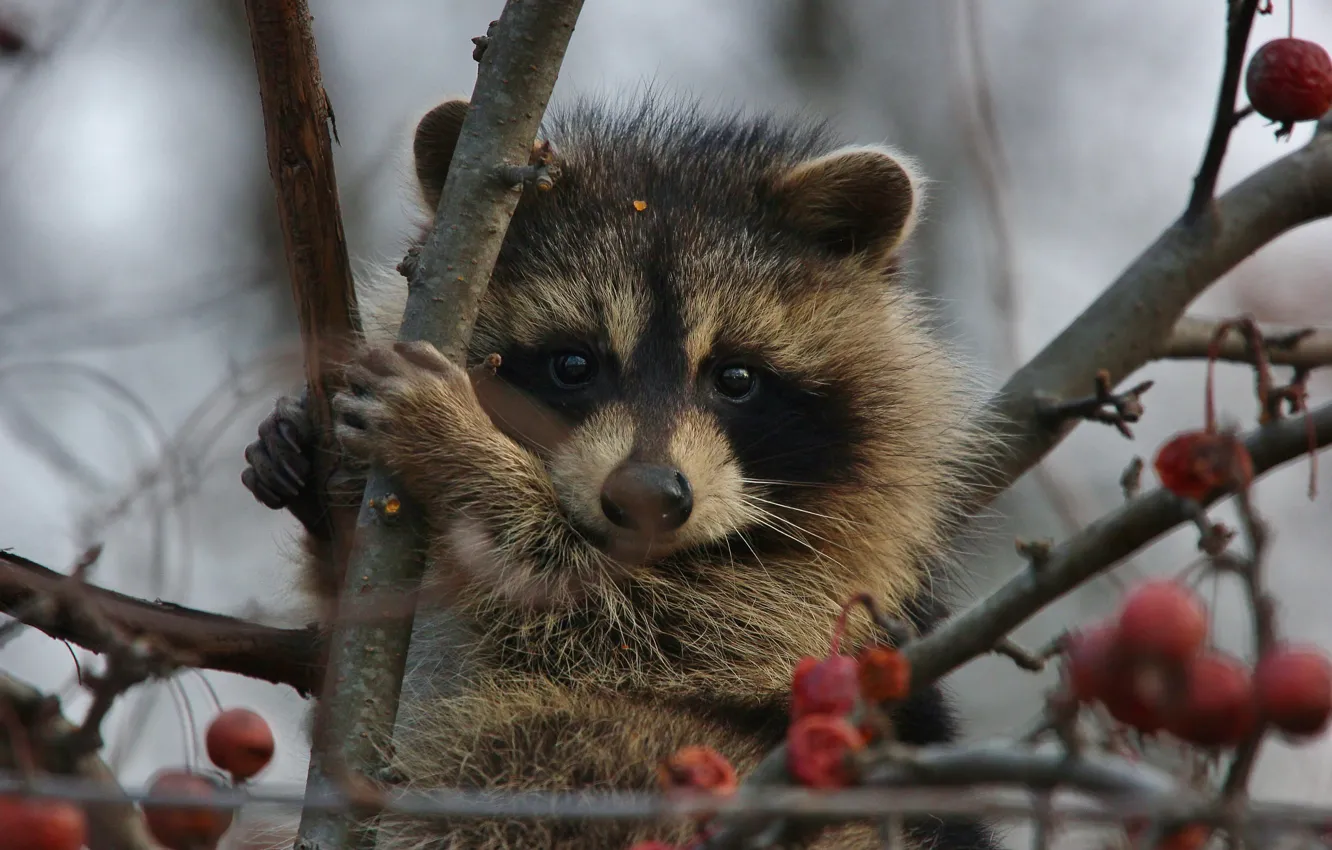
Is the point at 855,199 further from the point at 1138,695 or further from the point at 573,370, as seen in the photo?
the point at 1138,695

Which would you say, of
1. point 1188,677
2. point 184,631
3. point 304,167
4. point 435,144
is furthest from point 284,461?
point 1188,677

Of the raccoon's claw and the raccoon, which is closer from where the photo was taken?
the raccoon

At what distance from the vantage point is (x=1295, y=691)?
4.82ft

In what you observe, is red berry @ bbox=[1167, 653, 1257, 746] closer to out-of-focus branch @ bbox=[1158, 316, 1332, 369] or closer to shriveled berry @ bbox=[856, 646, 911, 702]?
shriveled berry @ bbox=[856, 646, 911, 702]

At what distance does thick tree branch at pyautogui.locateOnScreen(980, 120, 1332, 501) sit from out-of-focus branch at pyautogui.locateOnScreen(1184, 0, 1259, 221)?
337mm

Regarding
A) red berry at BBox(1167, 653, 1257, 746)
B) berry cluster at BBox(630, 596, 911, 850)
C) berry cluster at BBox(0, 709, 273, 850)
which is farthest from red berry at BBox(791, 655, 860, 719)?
berry cluster at BBox(0, 709, 273, 850)

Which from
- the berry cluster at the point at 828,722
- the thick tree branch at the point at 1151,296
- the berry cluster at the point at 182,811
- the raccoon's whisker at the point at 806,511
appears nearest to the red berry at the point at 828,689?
the berry cluster at the point at 828,722

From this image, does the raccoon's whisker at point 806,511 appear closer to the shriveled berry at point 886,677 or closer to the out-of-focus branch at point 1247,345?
the out-of-focus branch at point 1247,345

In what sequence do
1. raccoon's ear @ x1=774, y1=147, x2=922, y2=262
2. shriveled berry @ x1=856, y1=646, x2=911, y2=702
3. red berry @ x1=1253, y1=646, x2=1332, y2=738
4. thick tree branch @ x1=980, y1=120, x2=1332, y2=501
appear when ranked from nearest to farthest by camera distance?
1. red berry @ x1=1253, y1=646, x2=1332, y2=738
2. shriveled berry @ x1=856, y1=646, x2=911, y2=702
3. thick tree branch @ x1=980, y1=120, x2=1332, y2=501
4. raccoon's ear @ x1=774, y1=147, x2=922, y2=262

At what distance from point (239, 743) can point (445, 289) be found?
1.05 meters

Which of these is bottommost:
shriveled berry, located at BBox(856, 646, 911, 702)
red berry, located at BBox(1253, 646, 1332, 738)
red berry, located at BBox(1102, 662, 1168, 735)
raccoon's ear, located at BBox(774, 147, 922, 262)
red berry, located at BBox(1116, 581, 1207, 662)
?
red berry, located at BBox(1253, 646, 1332, 738)

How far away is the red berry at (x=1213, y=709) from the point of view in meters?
1.52

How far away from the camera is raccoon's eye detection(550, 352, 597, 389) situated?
12.3 feet

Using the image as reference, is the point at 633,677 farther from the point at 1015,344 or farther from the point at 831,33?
the point at 831,33
